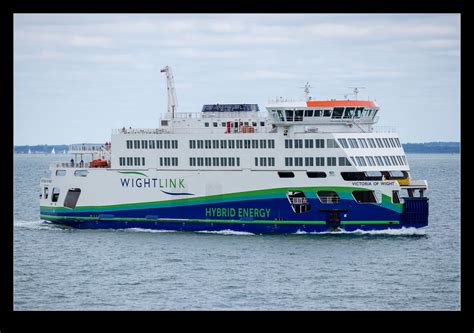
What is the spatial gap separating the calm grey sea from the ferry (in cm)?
85

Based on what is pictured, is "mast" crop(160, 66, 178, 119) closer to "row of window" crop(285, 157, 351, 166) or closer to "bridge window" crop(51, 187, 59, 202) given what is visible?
"bridge window" crop(51, 187, 59, 202)

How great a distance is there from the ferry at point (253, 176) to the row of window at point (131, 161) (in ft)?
0.17

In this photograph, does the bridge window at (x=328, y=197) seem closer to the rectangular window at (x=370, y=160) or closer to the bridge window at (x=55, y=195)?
the rectangular window at (x=370, y=160)

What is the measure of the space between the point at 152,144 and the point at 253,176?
5793 millimetres

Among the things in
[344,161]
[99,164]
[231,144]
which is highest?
[231,144]

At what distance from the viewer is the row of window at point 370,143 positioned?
5591 cm

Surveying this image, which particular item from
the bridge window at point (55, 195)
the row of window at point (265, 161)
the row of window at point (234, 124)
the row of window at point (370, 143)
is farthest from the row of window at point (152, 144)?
the row of window at point (370, 143)

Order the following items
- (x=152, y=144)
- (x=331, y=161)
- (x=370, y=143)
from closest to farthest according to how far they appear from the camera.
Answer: (x=331, y=161), (x=370, y=143), (x=152, y=144)

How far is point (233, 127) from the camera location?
5897 cm

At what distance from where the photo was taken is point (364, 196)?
5541 centimetres

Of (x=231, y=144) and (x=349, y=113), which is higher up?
(x=349, y=113)

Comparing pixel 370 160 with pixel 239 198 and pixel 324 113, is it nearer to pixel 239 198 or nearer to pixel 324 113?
pixel 324 113

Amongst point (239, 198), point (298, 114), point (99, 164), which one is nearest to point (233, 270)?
point (239, 198)
